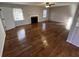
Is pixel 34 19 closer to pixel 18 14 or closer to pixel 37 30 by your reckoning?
pixel 18 14

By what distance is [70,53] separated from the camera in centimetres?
294

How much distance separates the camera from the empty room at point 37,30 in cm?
313

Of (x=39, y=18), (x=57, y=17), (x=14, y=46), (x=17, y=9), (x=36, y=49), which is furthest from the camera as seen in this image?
(x=57, y=17)

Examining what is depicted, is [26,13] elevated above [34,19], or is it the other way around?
[26,13]

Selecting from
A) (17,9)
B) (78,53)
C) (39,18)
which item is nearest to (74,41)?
(78,53)

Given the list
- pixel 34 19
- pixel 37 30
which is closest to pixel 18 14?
pixel 34 19

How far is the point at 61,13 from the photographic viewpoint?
10.9 m

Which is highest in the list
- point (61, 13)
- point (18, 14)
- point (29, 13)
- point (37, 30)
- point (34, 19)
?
point (18, 14)

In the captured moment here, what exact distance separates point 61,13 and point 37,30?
5831 mm

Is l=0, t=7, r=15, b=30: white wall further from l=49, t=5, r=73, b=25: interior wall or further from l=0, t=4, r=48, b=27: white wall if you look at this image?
l=49, t=5, r=73, b=25: interior wall

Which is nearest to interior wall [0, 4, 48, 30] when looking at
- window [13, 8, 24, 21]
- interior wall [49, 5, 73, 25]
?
window [13, 8, 24, 21]

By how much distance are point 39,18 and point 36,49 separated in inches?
300

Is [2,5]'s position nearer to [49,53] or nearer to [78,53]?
[49,53]

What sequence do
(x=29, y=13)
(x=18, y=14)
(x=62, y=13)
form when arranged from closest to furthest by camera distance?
1. (x=18, y=14)
2. (x=29, y=13)
3. (x=62, y=13)
